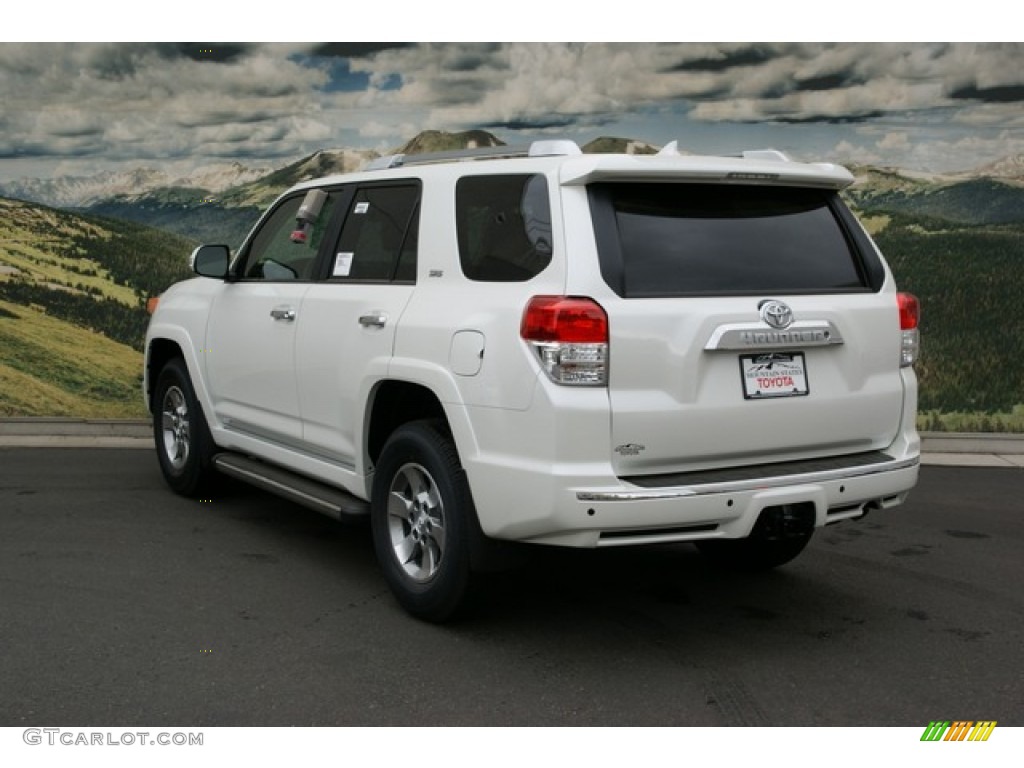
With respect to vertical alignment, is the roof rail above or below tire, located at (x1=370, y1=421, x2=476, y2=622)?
above

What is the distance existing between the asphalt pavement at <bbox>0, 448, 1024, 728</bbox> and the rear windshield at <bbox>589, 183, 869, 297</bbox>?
3.91 ft

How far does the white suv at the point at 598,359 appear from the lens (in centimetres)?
422

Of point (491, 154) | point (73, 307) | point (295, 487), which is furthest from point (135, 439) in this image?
point (491, 154)

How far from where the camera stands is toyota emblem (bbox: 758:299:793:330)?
176 inches

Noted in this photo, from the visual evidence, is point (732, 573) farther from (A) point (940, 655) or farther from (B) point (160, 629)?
(B) point (160, 629)

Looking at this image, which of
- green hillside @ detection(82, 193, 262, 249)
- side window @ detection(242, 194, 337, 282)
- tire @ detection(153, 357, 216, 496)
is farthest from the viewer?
green hillside @ detection(82, 193, 262, 249)

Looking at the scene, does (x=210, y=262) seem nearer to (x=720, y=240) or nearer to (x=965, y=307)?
(x=720, y=240)

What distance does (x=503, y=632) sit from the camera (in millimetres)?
4832

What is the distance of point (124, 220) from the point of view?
10.9m

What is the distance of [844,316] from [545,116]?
250 inches

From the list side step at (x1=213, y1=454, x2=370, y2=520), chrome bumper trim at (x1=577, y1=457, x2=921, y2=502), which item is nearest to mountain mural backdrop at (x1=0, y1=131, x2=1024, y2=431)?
side step at (x1=213, y1=454, x2=370, y2=520)

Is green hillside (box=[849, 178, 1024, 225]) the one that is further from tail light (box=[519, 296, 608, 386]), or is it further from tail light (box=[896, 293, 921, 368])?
tail light (box=[519, 296, 608, 386])
